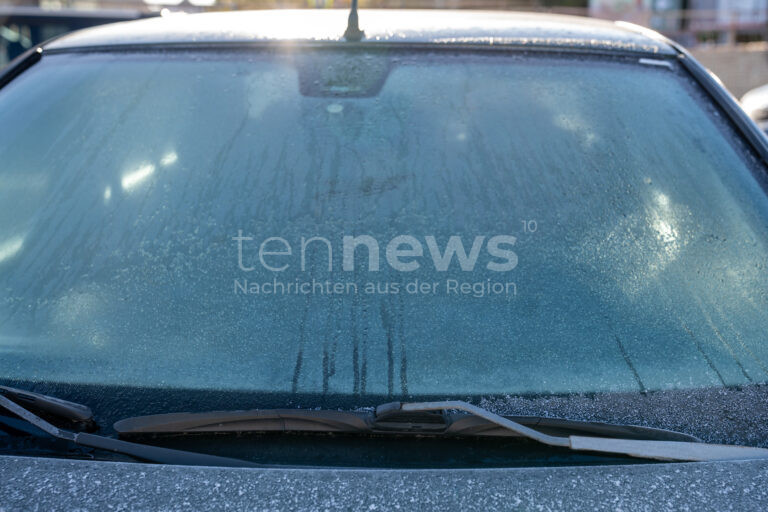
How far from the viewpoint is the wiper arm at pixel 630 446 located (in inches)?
39.0

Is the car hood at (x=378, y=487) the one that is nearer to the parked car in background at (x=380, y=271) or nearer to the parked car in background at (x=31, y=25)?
the parked car in background at (x=380, y=271)

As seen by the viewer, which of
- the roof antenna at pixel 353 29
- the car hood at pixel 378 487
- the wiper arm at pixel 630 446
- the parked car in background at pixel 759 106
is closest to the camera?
the car hood at pixel 378 487

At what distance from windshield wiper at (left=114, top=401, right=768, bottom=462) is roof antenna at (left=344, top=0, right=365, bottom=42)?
3.01 feet

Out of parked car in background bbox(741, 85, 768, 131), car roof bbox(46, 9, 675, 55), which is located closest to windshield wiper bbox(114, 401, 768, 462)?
car roof bbox(46, 9, 675, 55)

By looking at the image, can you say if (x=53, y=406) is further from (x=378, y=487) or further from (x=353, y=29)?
(x=353, y=29)

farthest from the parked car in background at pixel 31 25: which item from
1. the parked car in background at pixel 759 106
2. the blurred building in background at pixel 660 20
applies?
the parked car in background at pixel 759 106

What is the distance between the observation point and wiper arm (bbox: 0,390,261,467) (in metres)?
1.00

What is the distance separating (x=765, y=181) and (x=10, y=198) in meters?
1.47

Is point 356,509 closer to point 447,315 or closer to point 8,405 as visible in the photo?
point 447,315

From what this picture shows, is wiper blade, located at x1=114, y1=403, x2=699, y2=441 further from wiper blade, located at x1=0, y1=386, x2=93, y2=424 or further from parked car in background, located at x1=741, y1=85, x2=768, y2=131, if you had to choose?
parked car in background, located at x1=741, y1=85, x2=768, y2=131

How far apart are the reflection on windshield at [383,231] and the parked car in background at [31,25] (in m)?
7.17

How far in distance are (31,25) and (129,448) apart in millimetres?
8428

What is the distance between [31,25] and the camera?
319 inches

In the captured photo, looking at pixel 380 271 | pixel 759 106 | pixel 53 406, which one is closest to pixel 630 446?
pixel 380 271
